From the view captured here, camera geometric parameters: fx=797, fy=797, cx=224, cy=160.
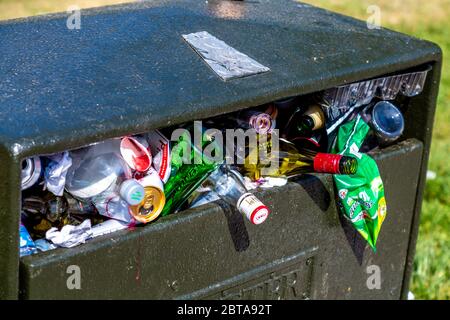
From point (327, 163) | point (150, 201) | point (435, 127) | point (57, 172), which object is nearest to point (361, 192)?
point (327, 163)

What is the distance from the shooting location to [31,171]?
6.36ft

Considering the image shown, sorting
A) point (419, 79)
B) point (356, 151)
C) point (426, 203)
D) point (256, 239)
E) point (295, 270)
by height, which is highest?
point (419, 79)

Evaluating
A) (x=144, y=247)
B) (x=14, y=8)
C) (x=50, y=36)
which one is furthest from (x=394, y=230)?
(x=14, y=8)

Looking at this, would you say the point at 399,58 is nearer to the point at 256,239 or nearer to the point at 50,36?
the point at 256,239

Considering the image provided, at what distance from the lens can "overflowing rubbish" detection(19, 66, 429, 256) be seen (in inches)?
80.1

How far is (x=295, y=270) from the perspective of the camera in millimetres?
2477

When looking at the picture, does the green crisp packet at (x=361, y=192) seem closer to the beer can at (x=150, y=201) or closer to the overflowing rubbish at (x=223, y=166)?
the overflowing rubbish at (x=223, y=166)

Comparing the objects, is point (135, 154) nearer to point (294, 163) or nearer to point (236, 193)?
point (236, 193)

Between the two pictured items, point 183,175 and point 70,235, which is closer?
point 70,235

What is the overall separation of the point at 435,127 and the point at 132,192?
3.53 metres

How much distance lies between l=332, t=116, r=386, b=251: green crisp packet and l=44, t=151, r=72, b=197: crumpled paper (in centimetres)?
86

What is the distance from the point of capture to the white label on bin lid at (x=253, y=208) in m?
2.12

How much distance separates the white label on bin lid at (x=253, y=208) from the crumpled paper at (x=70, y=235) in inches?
16.3
